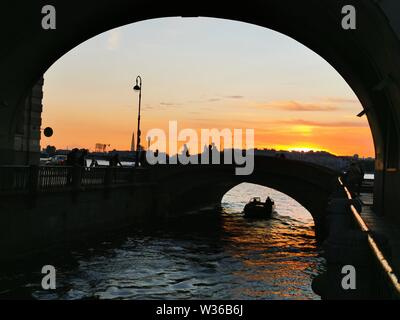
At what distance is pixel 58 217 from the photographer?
2305 centimetres

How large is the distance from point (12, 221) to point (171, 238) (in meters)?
12.8

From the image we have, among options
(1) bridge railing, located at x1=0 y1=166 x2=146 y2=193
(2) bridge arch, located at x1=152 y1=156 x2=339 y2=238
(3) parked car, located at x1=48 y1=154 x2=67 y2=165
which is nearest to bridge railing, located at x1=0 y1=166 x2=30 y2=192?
(1) bridge railing, located at x1=0 y1=166 x2=146 y2=193

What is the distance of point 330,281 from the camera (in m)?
8.30

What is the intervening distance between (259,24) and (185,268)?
39.0ft

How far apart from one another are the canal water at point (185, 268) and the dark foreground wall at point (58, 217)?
1.19 meters

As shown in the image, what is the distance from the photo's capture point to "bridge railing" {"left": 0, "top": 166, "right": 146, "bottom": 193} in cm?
1976

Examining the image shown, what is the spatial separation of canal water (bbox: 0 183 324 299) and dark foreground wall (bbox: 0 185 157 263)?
3.91ft

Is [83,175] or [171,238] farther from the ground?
[83,175]

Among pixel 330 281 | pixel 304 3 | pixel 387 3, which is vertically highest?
pixel 304 3

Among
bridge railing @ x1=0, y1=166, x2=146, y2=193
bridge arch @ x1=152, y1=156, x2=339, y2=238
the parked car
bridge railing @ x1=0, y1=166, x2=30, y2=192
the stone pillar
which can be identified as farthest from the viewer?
the parked car

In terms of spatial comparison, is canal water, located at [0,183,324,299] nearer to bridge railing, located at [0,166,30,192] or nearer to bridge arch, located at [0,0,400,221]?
bridge railing, located at [0,166,30,192]

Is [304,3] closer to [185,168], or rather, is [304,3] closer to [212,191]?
[185,168]

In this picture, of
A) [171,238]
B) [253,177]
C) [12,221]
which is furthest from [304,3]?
[253,177]
